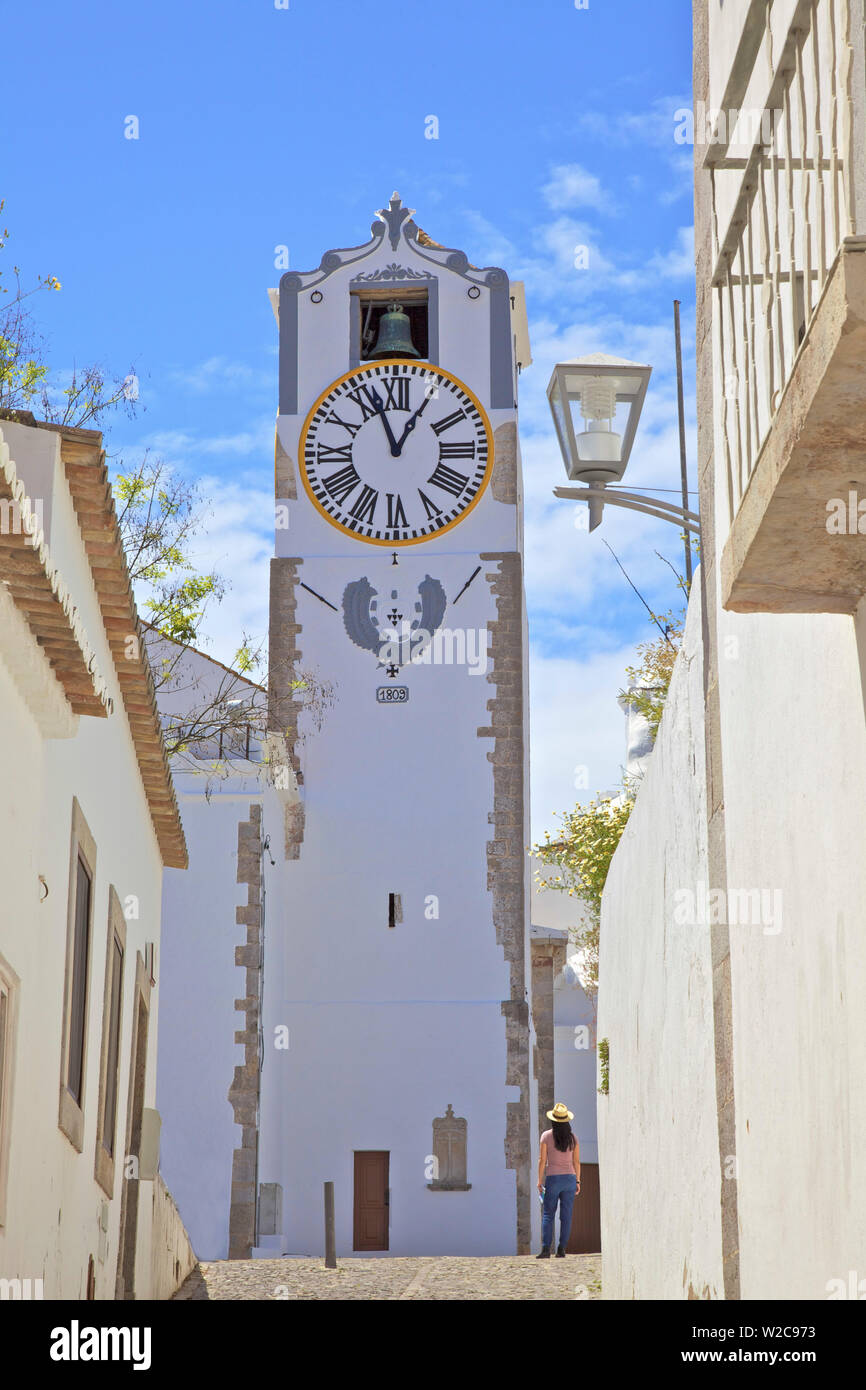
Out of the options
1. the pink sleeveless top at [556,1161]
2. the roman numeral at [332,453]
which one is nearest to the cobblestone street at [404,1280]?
the pink sleeveless top at [556,1161]

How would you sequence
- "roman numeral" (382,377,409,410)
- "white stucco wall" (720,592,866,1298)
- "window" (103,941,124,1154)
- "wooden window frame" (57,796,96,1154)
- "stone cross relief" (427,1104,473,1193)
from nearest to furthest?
1. "white stucco wall" (720,592,866,1298)
2. "wooden window frame" (57,796,96,1154)
3. "window" (103,941,124,1154)
4. "stone cross relief" (427,1104,473,1193)
5. "roman numeral" (382,377,409,410)

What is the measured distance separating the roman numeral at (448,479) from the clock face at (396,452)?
1 cm

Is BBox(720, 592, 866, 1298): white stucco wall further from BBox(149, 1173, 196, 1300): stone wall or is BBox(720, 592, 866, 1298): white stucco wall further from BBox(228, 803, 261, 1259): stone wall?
BBox(228, 803, 261, 1259): stone wall

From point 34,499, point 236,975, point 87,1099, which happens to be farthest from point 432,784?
point 34,499

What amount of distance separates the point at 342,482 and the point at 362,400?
4.42 feet

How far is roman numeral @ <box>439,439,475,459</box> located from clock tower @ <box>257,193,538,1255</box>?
0.03 meters

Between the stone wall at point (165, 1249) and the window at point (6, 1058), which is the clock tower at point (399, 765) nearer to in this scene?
the stone wall at point (165, 1249)

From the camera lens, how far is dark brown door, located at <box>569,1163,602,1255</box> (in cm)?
2772

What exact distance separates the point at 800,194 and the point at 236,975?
18.4 m

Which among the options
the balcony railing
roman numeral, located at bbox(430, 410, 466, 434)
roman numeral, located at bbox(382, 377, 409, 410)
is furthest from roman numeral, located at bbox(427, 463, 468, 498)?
the balcony railing

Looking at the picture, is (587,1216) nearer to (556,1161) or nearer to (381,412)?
(381,412)

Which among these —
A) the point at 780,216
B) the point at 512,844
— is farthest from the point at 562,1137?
the point at 780,216
